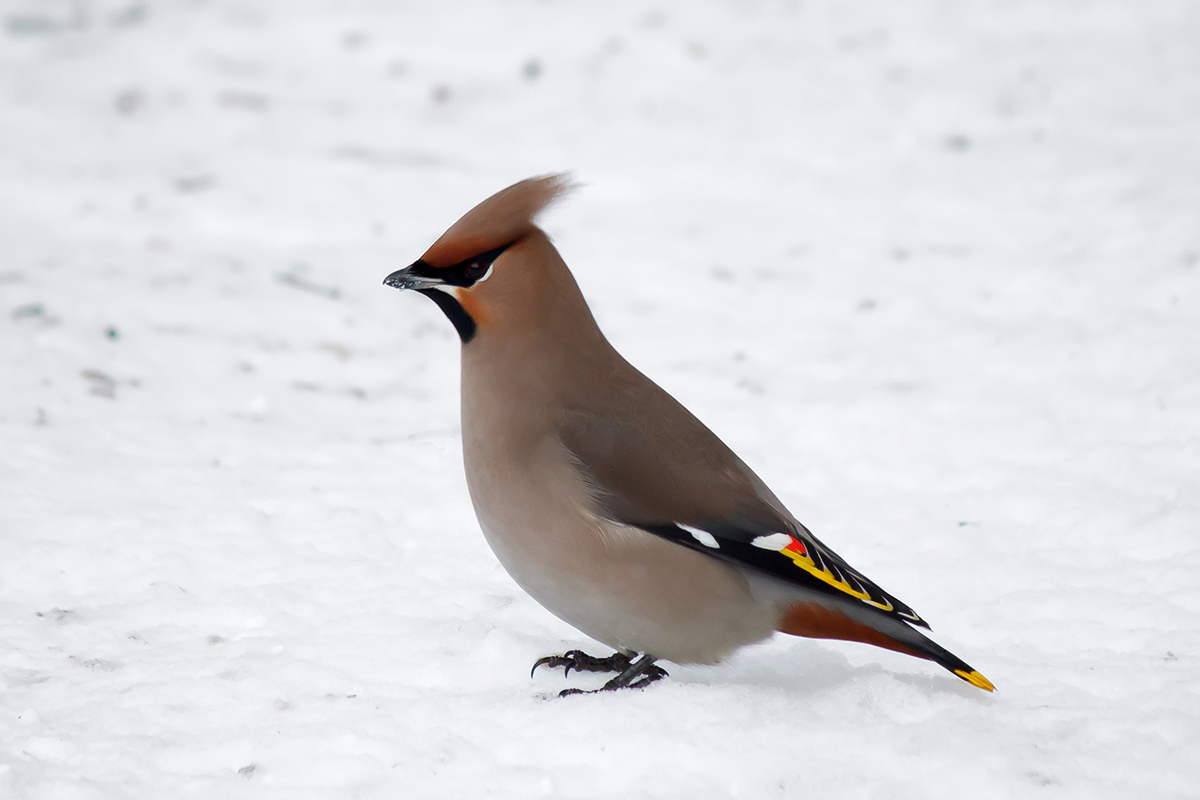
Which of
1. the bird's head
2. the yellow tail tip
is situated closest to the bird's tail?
the yellow tail tip

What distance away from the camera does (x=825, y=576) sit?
2824 millimetres

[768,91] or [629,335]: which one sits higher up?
[768,91]

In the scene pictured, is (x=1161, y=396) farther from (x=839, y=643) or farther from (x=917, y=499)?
(x=839, y=643)

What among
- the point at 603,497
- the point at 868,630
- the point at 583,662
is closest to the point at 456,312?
the point at 603,497

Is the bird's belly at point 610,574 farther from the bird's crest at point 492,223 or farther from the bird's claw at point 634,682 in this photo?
the bird's crest at point 492,223

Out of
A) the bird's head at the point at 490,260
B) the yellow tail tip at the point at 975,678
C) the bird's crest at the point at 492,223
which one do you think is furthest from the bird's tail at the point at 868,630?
the bird's crest at the point at 492,223

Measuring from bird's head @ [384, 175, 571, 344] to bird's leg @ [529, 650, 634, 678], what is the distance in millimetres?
822

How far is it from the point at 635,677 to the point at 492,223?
115cm

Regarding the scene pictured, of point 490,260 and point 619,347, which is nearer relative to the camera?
point 490,260

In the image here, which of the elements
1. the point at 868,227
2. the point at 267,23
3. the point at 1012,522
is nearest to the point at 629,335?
the point at 868,227

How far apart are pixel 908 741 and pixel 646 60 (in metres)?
6.10

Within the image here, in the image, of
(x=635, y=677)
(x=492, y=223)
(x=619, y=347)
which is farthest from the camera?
(x=619, y=347)

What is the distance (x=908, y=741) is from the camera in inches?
107

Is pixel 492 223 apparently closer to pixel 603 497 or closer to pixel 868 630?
pixel 603 497
